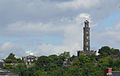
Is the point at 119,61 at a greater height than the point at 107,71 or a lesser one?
greater

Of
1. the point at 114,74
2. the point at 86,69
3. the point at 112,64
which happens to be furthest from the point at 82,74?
the point at 114,74

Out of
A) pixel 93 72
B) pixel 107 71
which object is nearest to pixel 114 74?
pixel 107 71

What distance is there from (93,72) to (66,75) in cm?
1540

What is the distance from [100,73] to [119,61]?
32.7 meters

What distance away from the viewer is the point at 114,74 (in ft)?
260

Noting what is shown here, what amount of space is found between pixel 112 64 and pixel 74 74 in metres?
19.6

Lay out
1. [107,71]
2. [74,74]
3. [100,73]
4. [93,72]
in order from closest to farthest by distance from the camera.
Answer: [107,71] < [100,73] < [93,72] < [74,74]

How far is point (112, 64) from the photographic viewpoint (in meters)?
198

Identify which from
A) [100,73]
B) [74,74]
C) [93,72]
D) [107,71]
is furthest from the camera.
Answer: [74,74]

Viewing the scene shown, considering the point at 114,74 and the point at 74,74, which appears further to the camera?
the point at 74,74

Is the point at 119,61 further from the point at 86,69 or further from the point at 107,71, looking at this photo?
the point at 107,71

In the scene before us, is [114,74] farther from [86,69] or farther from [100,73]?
[86,69]

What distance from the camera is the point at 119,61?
199 meters

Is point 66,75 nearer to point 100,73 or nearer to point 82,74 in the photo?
point 82,74
